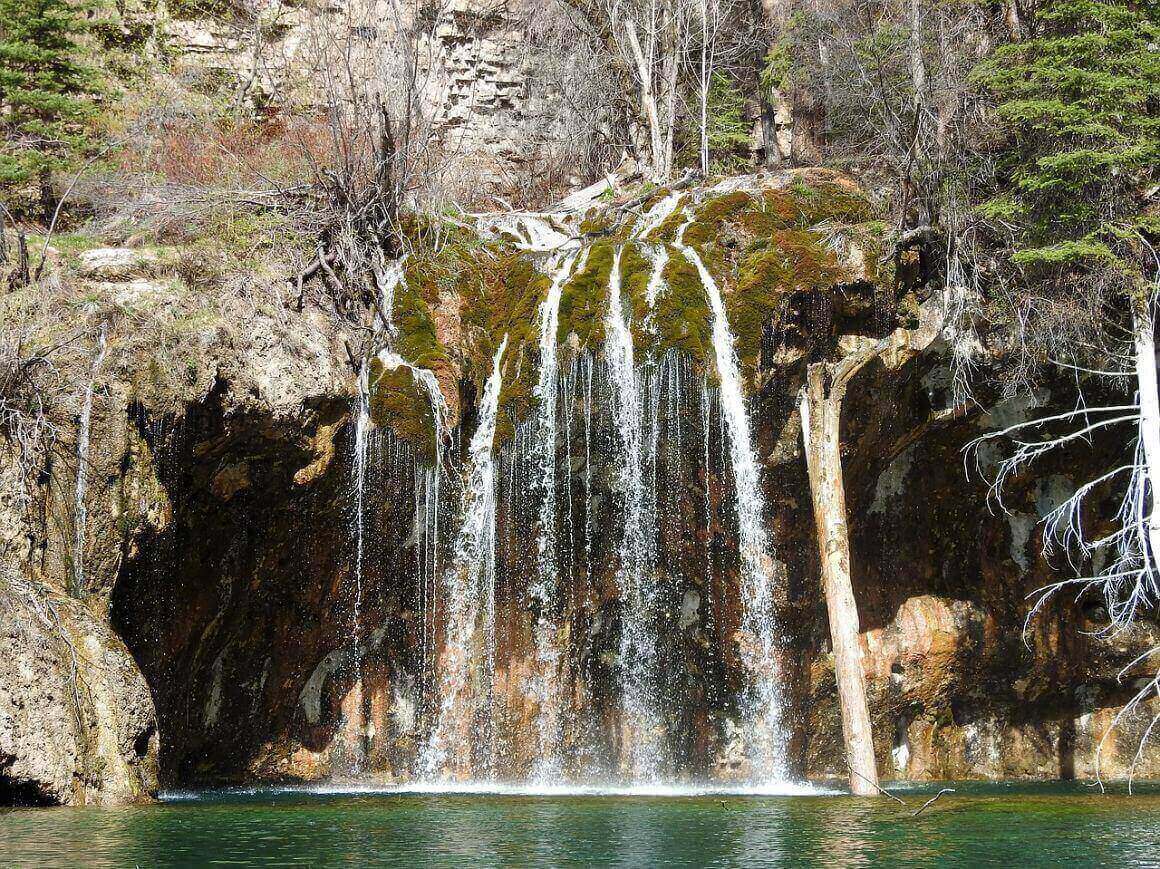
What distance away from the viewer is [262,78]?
72.1ft

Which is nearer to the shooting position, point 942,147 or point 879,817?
point 879,817

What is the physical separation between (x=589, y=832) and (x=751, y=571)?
22.9 ft

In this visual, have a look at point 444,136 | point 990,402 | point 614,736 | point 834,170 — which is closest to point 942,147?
point 834,170

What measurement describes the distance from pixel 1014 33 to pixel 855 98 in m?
3.78

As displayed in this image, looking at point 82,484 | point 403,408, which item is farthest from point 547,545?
point 82,484

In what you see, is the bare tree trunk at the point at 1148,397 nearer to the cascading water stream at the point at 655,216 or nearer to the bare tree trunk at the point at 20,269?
the cascading water stream at the point at 655,216

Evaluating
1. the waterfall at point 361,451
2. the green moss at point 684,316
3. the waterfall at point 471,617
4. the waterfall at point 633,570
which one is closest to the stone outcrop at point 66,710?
the waterfall at point 361,451

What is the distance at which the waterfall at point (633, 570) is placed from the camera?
14156mm

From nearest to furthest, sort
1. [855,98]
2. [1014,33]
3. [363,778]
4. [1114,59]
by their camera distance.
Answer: [1114,59] < [363,778] < [1014,33] < [855,98]

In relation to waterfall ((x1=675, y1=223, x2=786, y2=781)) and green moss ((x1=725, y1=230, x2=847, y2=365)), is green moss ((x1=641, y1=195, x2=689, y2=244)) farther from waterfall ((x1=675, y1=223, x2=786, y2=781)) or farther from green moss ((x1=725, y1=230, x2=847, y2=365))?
green moss ((x1=725, y1=230, x2=847, y2=365))

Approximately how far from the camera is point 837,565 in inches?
480

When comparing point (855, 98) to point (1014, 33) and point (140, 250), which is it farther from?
point (140, 250)

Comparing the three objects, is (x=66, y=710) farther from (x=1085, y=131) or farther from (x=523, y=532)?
(x=1085, y=131)

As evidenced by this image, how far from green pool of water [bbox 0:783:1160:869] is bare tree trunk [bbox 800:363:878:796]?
734mm
